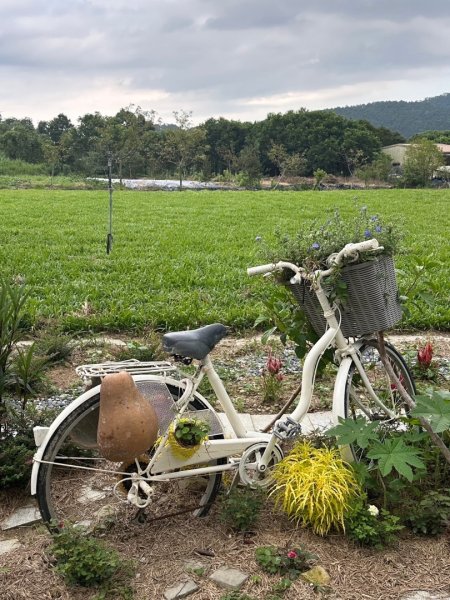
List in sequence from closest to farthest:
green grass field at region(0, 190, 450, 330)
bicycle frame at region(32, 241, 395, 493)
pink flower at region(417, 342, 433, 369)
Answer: bicycle frame at region(32, 241, 395, 493) → pink flower at region(417, 342, 433, 369) → green grass field at region(0, 190, 450, 330)

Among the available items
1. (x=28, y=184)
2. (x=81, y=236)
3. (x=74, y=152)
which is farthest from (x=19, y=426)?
(x=74, y=152)

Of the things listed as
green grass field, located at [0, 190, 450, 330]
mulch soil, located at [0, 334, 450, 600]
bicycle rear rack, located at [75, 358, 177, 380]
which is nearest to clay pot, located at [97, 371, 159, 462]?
bicycle rear rack, located at [75, 358, 177, 380]

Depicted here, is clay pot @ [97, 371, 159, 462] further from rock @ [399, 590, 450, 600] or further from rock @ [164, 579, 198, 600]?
rock @ [399, 590, 450, 600]

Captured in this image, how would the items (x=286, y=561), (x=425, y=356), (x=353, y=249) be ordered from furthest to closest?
(x=425, y=356) < (x=353, y=249) < (x=286, y=561)

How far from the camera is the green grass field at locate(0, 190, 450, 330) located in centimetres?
616

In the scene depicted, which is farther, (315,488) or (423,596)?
(315,488)

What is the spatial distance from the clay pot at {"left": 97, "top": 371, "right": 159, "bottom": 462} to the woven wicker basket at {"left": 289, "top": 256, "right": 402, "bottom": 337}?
95 cm

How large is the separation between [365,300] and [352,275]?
0.13 m

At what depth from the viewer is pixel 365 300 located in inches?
117

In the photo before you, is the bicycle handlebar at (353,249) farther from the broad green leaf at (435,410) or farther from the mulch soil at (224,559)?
the mulch soil at (224,559)

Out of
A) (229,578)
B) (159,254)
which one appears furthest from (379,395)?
(159,254)

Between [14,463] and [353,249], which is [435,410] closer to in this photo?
[353,249]

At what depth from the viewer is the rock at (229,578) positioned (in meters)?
2.41

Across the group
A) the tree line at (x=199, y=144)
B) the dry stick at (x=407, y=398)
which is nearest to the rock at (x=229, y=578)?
the dry stick at (x=407, y=398)
